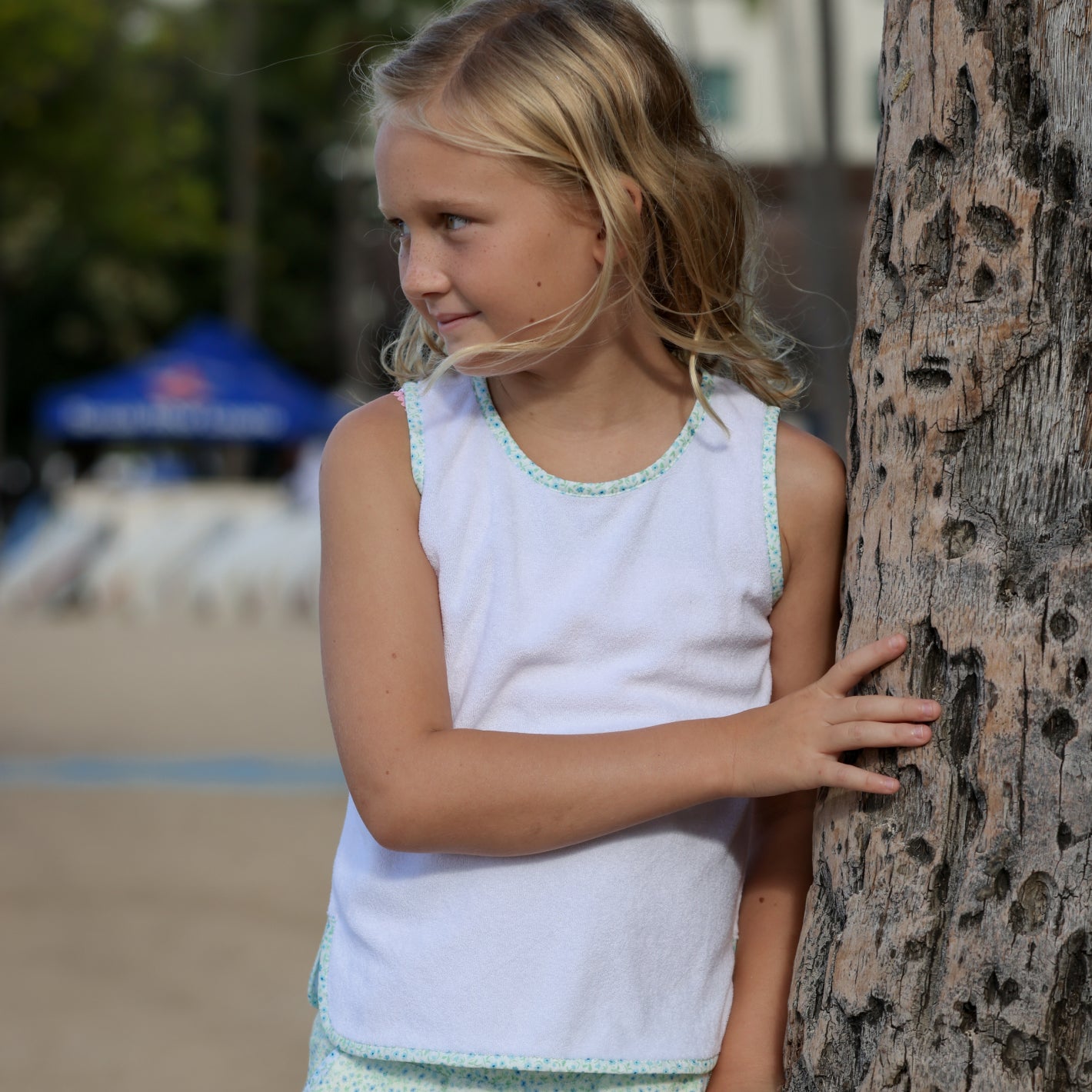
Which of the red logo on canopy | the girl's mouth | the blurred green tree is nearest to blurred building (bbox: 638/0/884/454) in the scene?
the girl's mouth

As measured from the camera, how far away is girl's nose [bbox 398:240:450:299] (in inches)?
61.5

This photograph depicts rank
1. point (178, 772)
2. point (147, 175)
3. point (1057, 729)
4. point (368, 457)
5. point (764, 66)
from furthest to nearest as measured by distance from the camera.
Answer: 1. point (764, 66)
2. point (147, 175)
3. point (178, 772)
4. point (368, 457)
5. point (1057, 729)

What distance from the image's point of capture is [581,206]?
1.60 m

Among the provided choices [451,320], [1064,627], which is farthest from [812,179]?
[1064,627]

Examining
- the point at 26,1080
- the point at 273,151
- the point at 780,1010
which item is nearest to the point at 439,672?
the point at 780,1010

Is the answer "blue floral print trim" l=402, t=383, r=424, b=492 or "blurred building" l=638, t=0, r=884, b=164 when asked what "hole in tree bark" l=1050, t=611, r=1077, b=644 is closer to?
"blue floral print trim" l=402, t=383, r=424, b=492

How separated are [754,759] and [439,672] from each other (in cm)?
33

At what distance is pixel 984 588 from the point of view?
1.39 m

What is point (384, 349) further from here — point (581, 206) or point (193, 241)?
point (193, 241)

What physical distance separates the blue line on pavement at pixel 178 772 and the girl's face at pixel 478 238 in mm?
5589

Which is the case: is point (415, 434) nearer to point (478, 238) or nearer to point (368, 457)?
point (368, 457)

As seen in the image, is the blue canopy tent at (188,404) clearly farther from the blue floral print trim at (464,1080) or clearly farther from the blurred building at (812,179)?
the blue floral print trim at (464,1080)

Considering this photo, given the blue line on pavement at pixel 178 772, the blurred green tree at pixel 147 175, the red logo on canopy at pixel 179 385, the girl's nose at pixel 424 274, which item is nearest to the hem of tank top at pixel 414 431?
the girl's nose at pixel 424 274

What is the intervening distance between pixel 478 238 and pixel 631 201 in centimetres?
19
